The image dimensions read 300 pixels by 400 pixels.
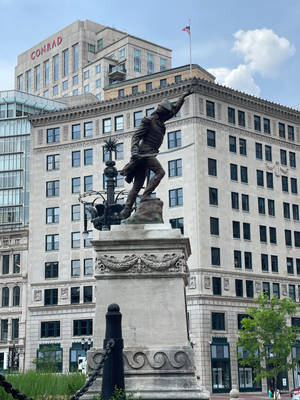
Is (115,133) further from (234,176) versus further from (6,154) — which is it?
(6,154)

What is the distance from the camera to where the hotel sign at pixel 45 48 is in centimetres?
13769

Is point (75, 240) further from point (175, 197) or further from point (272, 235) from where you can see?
point (272, 235)

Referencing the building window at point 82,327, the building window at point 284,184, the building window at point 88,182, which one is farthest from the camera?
the building window at point 284,184

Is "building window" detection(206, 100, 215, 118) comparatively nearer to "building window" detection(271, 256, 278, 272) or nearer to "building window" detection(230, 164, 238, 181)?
"building window" detection(230, 164, 238, 181)

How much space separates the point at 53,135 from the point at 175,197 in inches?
748

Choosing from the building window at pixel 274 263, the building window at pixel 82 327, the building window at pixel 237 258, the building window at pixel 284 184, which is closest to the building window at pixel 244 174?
the building window at pixel 284 184

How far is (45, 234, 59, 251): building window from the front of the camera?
78562mm

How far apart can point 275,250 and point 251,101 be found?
18046mm

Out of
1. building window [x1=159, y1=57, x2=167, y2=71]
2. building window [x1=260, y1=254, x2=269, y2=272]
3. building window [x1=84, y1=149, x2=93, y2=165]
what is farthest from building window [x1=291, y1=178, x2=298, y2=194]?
building window [x1=159, y1=57, x2=167, y2=71]

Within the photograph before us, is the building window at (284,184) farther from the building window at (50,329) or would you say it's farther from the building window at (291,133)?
the building window at (50,329)

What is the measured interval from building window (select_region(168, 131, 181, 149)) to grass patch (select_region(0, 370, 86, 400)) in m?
61.6

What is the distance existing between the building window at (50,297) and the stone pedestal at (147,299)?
6370 cm

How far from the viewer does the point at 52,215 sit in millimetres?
79750

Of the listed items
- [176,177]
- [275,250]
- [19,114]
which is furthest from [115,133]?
[19,114]
